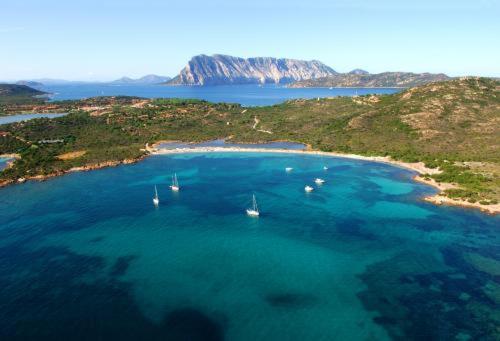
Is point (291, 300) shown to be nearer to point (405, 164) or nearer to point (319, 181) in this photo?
point (319, 181)

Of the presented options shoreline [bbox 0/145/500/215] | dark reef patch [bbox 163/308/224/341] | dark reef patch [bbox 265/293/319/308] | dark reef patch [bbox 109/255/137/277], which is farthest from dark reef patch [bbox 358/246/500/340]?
dark reef patch [bbox 109/255/137/277]

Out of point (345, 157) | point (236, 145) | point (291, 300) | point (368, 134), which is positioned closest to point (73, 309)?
point (291, 300)

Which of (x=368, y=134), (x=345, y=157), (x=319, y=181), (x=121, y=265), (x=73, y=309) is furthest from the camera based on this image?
(x=368, y=134)

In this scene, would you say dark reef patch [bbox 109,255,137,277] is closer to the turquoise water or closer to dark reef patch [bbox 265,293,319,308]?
the turquoise water

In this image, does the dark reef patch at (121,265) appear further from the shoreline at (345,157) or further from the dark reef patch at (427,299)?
the shoreline at (345,157)

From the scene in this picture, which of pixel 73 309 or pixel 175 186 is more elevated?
pixel 175 186

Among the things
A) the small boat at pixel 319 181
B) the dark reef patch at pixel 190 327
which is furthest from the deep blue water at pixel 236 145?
the dark reef patch at pixel 190 327

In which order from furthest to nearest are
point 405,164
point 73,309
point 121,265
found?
point 405,164 < point 121,265 < point 73,309
